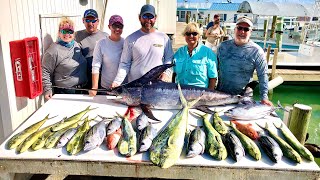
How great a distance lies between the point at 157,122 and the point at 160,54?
984 mm

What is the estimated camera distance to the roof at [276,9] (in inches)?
708

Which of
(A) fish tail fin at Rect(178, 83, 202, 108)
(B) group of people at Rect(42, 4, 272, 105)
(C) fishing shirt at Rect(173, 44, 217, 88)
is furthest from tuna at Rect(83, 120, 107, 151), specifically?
(C) fishing shirt at Rect(173, 44, 217, 88)

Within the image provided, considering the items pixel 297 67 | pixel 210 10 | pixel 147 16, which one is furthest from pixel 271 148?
pixel 210 10

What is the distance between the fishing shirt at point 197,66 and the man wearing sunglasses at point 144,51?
0.59ft

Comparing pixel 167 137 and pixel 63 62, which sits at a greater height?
pixel 63 62

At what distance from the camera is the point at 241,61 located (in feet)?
10.1

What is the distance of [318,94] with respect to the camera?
935 cm

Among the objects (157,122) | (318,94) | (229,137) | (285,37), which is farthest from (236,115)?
(285,37)

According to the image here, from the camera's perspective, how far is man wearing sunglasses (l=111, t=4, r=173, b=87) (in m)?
3.12

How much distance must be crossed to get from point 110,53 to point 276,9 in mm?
17579

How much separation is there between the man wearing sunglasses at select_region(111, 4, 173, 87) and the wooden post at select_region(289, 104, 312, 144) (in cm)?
190

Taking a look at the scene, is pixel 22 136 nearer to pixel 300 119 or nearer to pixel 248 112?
pixel 248 112

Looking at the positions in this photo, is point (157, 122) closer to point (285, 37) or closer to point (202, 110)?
point (202, 110)

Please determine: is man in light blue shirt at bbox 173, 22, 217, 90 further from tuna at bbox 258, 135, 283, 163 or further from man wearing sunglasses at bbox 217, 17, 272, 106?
tuna at bbox 258, 135, 283, 163
